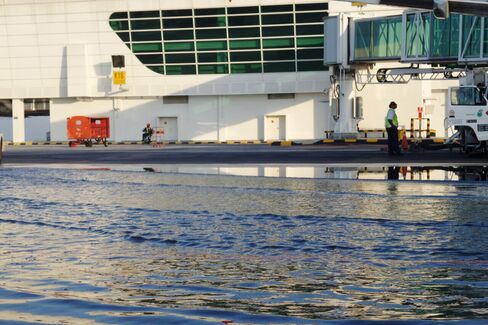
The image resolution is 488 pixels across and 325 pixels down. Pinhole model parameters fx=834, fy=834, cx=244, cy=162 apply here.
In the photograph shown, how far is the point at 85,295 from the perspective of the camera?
6.23 meters

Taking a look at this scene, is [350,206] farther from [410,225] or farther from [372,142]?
[372,142]

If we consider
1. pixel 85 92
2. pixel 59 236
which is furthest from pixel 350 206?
pixel 85 92

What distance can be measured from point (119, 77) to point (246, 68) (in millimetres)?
11735

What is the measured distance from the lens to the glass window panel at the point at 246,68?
75.2 m

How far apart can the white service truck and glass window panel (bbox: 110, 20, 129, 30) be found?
5029cm

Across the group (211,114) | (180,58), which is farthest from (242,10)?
(211,114)

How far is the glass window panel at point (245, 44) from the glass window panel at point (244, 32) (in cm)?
54

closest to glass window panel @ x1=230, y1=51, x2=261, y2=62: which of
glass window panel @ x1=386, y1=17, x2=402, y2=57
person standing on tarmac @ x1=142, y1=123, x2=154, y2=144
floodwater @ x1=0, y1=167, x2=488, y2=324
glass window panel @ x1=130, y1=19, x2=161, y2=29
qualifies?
glass window panel @ x1=130, y1=19, x2=161, y2=29

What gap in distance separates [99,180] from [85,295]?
14.1 metres

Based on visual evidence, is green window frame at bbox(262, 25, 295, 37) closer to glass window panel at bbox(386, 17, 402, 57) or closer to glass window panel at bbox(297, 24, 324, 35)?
glass window panel at bbox(297, 24, 324, 35)

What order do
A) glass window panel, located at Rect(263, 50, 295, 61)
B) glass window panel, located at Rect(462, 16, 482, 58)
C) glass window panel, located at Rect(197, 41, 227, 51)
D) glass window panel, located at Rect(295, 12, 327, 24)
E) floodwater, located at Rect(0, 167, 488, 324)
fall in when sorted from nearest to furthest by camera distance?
floodwater, located at Rect(0, 167, 488, 324), glass window panel, located at Rect(462, 16, 482, 58), glass window panel, located at Rect(295, 12, 327, 24), glass window panel, located at Rect(263, 50, 295, 61), glass window panel, located at Rect(197, 41, 227, 51)

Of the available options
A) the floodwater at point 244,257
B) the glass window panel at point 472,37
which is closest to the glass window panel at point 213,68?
the glass window panel at point 472,37

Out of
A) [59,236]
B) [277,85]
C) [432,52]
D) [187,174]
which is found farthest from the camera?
[277,85]

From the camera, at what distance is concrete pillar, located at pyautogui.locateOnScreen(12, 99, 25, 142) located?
80.7 meters
